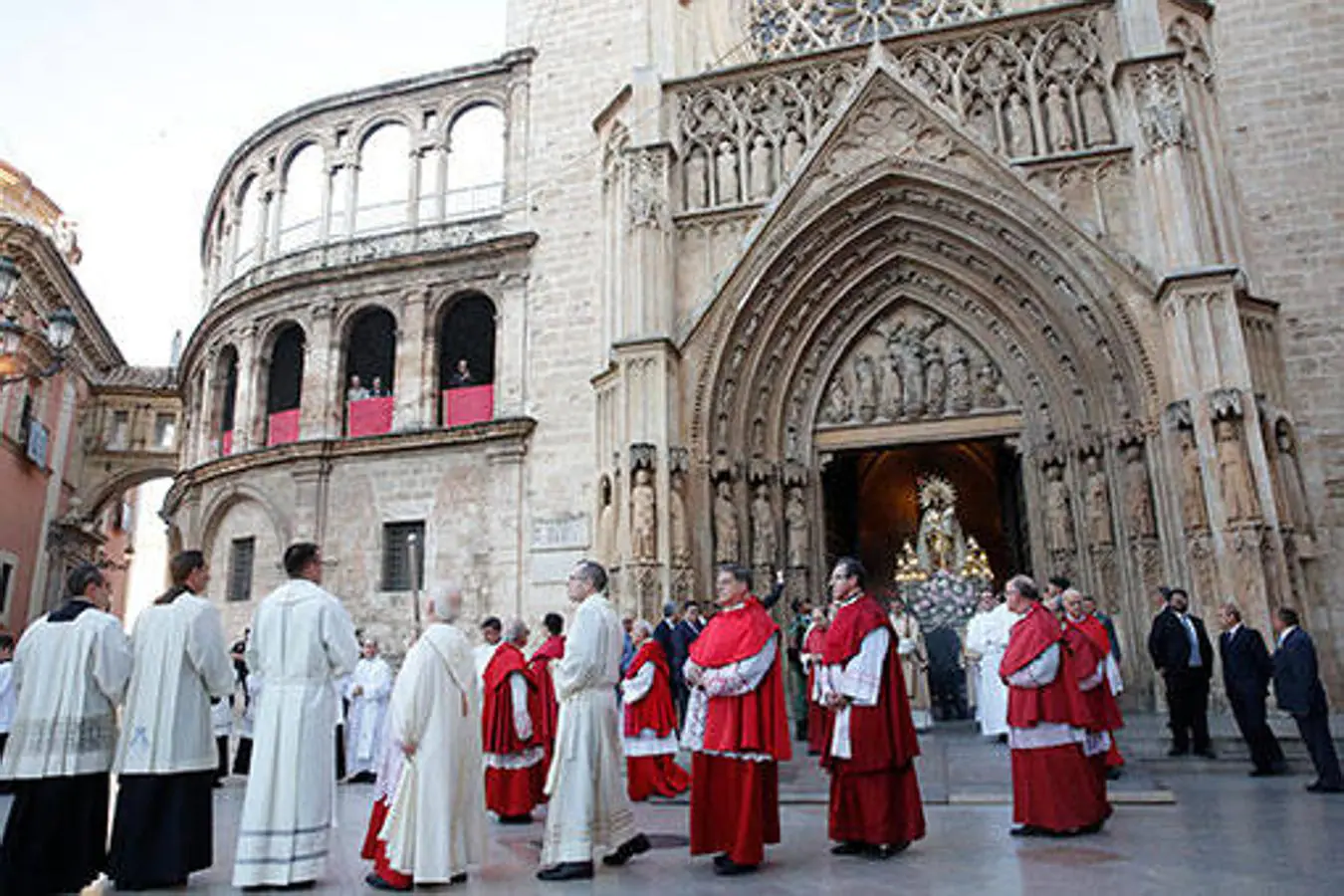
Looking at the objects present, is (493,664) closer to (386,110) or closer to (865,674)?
(865,674)

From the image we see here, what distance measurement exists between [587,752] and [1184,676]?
6838 mm

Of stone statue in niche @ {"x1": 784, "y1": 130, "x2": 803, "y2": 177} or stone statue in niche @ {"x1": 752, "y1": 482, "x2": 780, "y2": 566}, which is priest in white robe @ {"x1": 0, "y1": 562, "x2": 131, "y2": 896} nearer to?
stone statue in niche @ {"x1": 752, "y1": 482, "x2": 780, "y2": 566}

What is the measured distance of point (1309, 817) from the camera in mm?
6633

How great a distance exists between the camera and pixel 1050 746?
641 centimetres

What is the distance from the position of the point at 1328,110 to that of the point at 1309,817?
1203cm

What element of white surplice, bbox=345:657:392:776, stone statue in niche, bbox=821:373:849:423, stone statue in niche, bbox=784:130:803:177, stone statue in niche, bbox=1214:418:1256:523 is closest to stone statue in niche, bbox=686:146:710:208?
stone statue in niche, bbox=784:130:803:177

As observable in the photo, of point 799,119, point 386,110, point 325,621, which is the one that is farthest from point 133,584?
point 325,621

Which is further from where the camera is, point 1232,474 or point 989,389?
point 989,389

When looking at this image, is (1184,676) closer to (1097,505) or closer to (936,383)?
(1097,505)

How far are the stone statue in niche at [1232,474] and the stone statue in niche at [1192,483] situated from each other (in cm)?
25

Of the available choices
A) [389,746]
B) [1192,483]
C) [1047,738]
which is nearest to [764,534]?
[1192,483]

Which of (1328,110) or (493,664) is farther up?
(1328,110)

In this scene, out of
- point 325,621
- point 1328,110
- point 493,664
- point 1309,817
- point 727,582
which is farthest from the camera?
point 1328,110

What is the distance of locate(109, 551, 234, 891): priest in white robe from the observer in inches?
209
